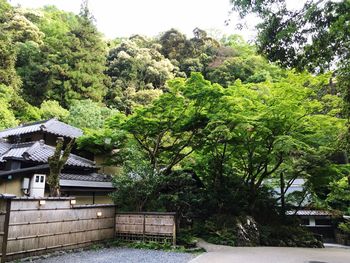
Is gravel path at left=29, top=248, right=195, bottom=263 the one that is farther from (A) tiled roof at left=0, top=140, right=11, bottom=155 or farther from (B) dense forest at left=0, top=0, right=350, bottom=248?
(A) tiled roof at left=0, top=140, right=11, bottom=155

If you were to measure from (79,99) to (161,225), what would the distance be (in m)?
22.0

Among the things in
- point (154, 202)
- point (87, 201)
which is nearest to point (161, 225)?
point (154, 202)

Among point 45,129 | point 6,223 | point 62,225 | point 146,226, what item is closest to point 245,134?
point 146,226

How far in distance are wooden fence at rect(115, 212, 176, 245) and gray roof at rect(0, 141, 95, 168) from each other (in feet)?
15.3

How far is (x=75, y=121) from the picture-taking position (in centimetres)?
2497

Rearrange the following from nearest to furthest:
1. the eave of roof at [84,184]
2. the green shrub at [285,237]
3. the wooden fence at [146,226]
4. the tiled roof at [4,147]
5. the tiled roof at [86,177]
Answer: the wooden fence at [146,226], the eave of roof at [84,184], the tiled roof at [86,177], the green shrub at [285,237], the tiled roof at [4,147]

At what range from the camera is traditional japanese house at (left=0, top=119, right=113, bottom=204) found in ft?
40.9

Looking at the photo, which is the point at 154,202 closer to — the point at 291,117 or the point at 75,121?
the point at 291,117

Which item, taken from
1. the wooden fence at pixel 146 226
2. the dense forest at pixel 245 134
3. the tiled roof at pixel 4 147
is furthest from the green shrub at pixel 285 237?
the tiled roof at pixel 4 147

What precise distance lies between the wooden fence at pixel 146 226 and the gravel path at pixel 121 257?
0.95 metres

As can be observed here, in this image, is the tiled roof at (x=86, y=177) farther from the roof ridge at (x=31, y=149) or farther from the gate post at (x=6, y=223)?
the gate post at (x=6, y=223)

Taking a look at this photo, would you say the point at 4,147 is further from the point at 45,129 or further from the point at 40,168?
the point at 40,168

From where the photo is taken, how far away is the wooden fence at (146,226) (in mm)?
11427

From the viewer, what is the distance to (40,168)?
1207 centimetres
